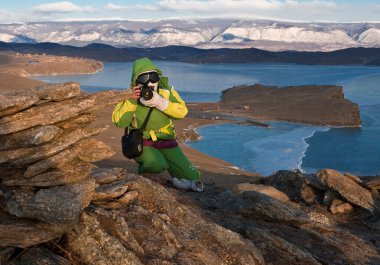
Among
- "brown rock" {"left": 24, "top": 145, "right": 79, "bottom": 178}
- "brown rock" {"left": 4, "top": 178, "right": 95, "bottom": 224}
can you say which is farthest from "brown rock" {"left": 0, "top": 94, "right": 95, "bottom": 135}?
"brown rock" {"left": 4, "top": 178, "right": 95, "bottom": 224}

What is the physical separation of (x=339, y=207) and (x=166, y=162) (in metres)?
3.42

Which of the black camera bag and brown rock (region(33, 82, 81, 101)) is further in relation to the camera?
the black camera bag

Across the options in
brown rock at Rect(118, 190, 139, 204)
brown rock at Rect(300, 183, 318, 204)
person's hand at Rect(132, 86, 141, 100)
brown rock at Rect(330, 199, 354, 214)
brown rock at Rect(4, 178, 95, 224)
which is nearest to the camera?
brown rock at Rect(4, 178, 95, 224)

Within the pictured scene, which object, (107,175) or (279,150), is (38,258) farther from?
(279,150)

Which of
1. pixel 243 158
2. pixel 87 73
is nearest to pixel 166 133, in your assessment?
pixel 243 158

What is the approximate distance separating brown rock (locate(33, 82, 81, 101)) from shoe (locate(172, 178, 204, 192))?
3412 millimetres

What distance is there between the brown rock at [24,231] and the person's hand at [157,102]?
8.88 ft

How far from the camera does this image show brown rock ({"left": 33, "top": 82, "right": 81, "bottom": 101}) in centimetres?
496

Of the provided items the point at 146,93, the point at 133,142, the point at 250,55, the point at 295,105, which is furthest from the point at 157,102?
the point at 250,55

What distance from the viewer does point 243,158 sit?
30172mm

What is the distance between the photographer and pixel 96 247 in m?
4.62

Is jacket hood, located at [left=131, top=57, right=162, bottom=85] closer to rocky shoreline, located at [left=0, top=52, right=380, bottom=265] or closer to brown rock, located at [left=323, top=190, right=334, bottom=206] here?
rocky shoreline, located at [left=0, top=52, right=380, bottom=265]

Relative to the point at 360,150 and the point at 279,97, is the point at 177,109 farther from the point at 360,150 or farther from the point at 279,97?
the point at 279,97

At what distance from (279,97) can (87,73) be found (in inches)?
2386
